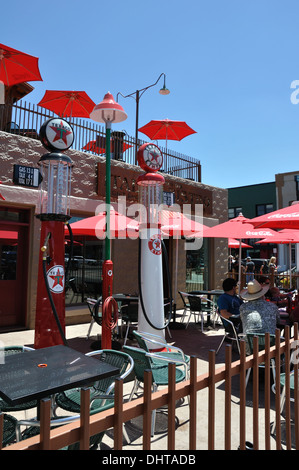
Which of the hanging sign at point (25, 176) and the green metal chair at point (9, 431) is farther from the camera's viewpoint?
the hanging sign at point (25, 176)

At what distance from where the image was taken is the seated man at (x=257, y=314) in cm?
477

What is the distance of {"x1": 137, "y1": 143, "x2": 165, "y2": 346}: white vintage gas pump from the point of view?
5.95 metres

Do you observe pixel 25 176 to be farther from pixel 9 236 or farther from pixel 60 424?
pixel 60 424

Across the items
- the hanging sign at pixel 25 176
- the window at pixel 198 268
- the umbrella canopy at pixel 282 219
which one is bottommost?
the window at pixel 198 268

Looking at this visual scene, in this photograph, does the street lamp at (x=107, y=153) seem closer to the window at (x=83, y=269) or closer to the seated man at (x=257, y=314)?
the seated man at (x=257, y=314)

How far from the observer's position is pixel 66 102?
9.77 meters

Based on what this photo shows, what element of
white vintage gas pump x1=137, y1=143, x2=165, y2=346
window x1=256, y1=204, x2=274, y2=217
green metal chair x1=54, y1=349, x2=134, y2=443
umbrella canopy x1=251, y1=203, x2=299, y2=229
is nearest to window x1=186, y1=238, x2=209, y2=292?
umbrella canopy x1=251, y1=203, x2=299, y2=229

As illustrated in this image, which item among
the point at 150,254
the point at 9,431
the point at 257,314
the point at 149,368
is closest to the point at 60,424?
the point at 9,431

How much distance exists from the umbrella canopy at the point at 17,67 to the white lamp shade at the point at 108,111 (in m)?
2.70

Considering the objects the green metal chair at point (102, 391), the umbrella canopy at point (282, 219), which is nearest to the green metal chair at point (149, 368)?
the green metal chair at point (102, 391)

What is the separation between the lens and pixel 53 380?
241 cm

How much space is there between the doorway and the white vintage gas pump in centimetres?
382
